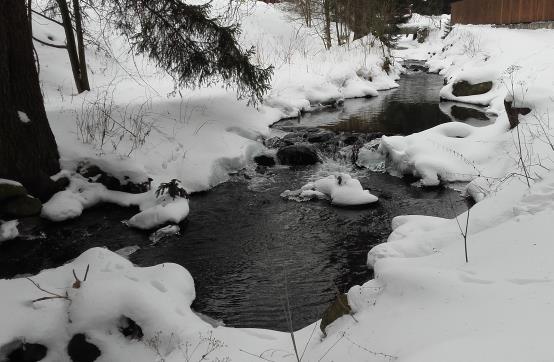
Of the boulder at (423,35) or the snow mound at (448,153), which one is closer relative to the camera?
the snow mound at (448,153)

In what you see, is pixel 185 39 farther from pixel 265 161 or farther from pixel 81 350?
pixel 81 350

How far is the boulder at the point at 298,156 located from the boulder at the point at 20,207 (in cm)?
478

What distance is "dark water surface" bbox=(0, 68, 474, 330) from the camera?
4949mm

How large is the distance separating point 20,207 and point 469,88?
13.5m

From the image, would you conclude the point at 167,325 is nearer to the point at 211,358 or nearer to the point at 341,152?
the point at 211,358

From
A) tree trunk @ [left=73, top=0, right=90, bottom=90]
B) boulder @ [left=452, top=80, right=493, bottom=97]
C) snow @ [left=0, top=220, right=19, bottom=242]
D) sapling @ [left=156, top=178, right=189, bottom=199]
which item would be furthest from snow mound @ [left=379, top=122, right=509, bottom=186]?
tree trunk @ [left=73, top=0, right=90, bottom=90]

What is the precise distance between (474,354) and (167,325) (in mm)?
2557

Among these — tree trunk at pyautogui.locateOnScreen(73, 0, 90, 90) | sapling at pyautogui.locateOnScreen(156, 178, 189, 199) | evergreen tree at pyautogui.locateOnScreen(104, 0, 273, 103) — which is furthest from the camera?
tree trunk at pyautogui.locateOnScreen(73, 0, 90, 90)

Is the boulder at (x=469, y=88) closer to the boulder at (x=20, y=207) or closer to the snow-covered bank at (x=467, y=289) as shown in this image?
the snow-covered bank at (x=467, y=289)

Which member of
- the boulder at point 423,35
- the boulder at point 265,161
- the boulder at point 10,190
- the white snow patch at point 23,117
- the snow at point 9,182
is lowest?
the boulder at point 265,161

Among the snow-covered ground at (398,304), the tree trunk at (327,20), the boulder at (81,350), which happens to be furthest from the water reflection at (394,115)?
the boulder at (81,350)

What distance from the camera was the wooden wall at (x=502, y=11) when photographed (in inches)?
700

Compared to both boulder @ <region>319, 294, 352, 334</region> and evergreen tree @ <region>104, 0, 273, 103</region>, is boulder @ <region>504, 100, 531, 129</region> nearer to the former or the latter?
evergreen tree @ <region>104, 0, 273, 103</region>

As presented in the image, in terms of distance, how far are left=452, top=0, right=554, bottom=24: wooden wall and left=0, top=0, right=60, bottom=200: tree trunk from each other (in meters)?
17.7
